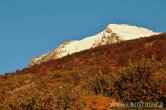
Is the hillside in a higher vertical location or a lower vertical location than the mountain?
lower

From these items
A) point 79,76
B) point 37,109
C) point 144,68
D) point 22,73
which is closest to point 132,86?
point 144,68

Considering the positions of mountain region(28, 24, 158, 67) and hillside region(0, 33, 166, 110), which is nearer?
hillside region(0, 33, 166, 110)

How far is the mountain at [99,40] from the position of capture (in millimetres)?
63591

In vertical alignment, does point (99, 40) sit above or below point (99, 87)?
above

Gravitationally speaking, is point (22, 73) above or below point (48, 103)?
above

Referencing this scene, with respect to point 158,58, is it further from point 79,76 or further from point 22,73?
point 22,73

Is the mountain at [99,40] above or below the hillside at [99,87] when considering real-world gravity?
above

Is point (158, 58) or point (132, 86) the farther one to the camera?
point (158, 58)

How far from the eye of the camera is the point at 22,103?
47.1 feet

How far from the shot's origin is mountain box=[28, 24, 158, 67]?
6359 cm

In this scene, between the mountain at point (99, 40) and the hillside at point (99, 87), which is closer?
the hillside at point (99, 87)

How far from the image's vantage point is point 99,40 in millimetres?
65812

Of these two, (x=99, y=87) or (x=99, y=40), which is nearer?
(x=99, y=87)

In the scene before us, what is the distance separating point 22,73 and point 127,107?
2096cm
